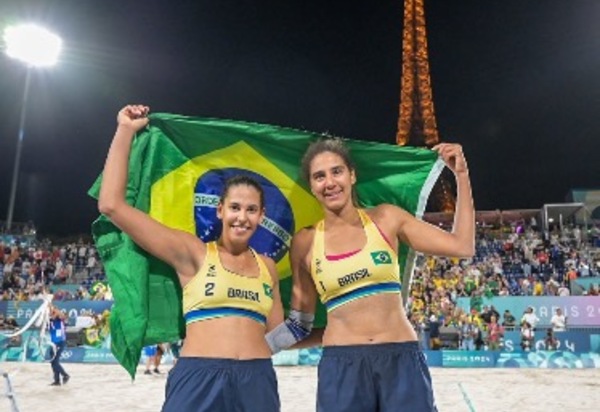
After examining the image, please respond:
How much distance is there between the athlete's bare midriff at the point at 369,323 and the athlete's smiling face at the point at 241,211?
2.27 feet

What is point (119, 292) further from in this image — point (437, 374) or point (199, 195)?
point (437, 374)

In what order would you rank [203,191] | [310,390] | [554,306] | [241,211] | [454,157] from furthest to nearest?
[554,306]
[310,390]
[203,191]
[454,157]
[241,211]

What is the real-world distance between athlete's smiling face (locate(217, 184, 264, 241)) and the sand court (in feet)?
22.4

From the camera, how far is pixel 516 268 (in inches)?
1030

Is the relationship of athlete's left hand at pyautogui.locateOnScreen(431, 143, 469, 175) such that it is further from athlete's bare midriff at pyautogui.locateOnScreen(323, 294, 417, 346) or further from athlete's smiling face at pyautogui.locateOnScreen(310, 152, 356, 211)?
athlete's bare midriff at pyautogui.locateOnScreen(323, 294, 417, 346)

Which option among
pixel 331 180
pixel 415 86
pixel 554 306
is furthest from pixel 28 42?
pixel 415 86

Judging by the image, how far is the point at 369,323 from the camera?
3297 millimetres

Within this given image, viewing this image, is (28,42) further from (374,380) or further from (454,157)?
(374,380)

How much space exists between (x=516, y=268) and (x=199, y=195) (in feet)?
79.1

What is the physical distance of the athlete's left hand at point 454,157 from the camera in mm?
3836

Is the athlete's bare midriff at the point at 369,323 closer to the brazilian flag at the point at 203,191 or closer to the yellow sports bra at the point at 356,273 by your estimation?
the yellow sports bra at the point at 356,273

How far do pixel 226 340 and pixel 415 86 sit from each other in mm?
77157

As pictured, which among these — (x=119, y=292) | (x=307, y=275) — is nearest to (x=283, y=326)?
(x=307, y=275)

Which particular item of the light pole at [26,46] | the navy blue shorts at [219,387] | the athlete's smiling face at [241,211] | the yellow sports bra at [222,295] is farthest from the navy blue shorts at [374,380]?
the light pole at [26,46]
